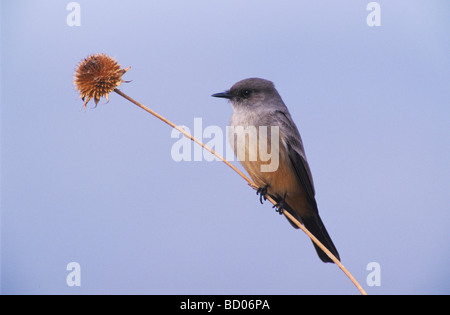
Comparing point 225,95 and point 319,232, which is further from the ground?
point 225,95

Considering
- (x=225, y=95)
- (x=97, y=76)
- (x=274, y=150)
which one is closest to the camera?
(x=97, y=76)

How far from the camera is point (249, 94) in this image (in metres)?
3.68

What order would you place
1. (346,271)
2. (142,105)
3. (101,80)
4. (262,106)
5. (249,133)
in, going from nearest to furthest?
1. (346,271)
2. (142,105)
3. (101,80)
4. (249,133)
5. (262,106)

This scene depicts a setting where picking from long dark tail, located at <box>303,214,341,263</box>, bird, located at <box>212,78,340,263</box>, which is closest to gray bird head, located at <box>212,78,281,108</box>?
bird, located at <box>212,78,340,263</box>

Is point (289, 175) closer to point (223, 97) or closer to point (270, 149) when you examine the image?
point (270, 149)

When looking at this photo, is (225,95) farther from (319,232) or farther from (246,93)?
(319,232)

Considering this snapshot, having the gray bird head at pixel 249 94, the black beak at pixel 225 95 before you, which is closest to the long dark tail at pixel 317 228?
the gray bird head at pixel 249 94

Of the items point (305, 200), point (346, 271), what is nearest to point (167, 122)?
point (346, 271)

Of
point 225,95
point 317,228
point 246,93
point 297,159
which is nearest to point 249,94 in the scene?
point 246,93

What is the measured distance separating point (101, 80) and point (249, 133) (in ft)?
4.23

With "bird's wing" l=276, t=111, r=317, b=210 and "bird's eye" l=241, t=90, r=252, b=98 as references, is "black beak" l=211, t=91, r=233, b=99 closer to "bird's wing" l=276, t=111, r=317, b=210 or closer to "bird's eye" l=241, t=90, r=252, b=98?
"bird's eye" l=241, t=90, r=252, b=98

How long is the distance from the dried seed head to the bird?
108 cm

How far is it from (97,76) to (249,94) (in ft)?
4.90

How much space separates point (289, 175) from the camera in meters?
3.59
